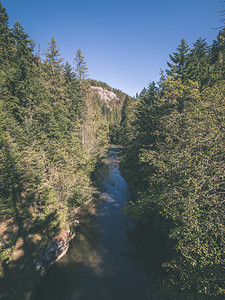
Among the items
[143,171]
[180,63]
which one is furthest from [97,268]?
[180,63]

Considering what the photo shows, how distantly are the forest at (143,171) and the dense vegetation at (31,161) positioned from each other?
3.8 inches

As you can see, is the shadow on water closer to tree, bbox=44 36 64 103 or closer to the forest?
the forest

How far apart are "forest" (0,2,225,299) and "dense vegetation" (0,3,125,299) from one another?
3.8 inches

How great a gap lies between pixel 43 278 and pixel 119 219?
10.2m

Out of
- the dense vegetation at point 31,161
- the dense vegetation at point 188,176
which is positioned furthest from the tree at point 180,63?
the dense vegetation at point 31,161

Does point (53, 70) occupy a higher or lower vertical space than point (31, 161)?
higher

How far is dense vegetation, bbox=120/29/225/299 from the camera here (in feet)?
22.2

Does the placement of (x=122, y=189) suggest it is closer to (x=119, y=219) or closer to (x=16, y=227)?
(x=119, y=219)

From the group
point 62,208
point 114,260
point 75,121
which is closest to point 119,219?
point 114,260

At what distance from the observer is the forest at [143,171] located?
290 inches

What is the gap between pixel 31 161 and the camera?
1405 centimetres

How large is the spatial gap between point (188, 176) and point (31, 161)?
1469 cm

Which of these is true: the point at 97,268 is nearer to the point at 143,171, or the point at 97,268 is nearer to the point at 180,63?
the point at 143,171

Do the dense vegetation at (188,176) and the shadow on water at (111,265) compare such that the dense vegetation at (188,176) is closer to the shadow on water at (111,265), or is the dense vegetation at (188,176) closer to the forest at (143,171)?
the forest at (143,171)
